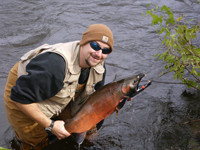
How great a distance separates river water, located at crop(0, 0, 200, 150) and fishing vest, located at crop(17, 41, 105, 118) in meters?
1.19

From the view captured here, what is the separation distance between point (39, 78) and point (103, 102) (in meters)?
0.91

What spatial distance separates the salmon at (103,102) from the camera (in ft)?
10.7

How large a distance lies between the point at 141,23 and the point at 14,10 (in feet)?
13.8

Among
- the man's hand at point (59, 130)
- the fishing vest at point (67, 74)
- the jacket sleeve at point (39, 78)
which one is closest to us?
the jacket sleeve at point (39, 78)

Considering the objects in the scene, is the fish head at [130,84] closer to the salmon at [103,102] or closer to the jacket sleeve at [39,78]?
the salmon at [103,102]

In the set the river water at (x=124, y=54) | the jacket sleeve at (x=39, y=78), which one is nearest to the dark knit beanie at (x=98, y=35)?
the jacket sleeve at (x=39, y=78)

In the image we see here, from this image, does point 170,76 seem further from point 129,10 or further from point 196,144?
point 129,10

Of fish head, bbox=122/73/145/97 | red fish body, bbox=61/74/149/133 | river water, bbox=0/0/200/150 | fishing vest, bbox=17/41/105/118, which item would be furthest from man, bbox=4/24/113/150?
river water, bbox=0/0/200/150

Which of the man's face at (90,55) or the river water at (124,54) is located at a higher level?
the man's face at (90,55)

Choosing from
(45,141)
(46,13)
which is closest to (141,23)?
(46,13)

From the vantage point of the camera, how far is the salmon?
3256mm

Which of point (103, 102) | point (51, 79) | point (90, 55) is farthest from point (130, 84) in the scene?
point (51, 79)

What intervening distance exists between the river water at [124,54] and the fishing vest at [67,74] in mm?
1194

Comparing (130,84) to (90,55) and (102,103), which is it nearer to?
(102,103)
